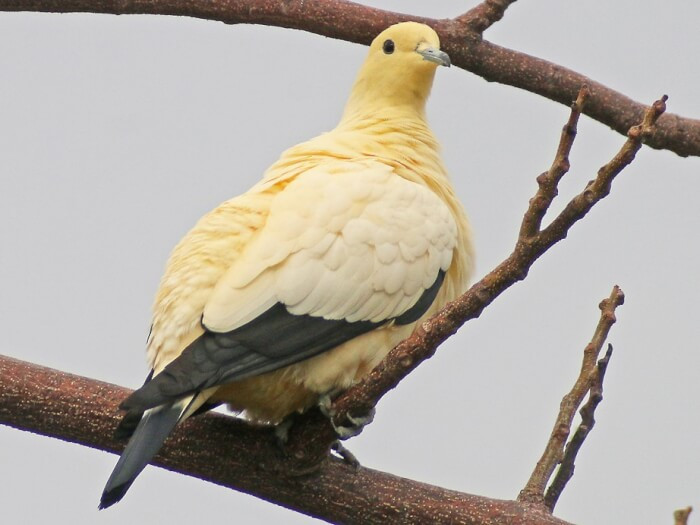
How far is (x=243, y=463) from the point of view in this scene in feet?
14.3

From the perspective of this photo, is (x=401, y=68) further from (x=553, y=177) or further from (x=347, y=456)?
(x=553, y=177)

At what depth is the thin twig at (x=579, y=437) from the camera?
14.0ft

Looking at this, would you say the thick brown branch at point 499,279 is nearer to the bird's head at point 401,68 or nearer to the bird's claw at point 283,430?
the bird's claw at point 283,430

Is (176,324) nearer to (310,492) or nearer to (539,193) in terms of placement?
(310,492)

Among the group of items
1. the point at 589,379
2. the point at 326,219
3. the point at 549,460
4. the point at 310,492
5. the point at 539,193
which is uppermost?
the point at 539,193

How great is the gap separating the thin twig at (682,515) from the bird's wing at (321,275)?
165cm

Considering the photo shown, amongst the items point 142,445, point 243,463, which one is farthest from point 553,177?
point 243,463

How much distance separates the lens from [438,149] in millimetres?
5270

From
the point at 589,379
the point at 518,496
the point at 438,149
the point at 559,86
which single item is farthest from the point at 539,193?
the point at 559,86

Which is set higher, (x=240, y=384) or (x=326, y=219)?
(x=326, y=219)

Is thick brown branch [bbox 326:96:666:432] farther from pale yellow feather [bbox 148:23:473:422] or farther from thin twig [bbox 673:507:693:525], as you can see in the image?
thin twig [bbox 673:507:693:525]

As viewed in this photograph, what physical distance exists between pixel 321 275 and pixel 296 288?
108 mm

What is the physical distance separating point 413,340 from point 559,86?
2322mm

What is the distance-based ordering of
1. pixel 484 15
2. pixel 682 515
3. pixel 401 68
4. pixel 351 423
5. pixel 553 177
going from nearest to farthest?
pixel 682 515, pixel 553 177, pixel 351 423, pixel 401 68, pixel 484 15
